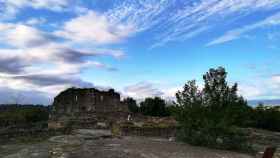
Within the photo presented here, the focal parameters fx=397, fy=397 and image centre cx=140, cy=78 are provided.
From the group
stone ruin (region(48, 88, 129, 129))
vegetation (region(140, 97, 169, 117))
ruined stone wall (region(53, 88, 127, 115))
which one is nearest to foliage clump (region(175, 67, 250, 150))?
stone ruin (region(48, 88, 129, 129))

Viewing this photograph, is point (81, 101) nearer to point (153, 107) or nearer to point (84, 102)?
point (84, 102)

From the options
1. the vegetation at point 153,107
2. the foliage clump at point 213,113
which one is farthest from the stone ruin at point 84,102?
the foliage clump at point 213,113

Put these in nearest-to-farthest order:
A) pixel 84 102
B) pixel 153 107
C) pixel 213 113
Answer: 1. pixel 213 113
2. pixel 84 102
3. pixel 153 107

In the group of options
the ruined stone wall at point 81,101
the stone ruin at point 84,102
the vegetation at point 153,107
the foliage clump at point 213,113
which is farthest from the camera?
the vegetation at point 153,107

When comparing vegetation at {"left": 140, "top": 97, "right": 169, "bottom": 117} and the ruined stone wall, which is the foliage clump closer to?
the ruined stone wall

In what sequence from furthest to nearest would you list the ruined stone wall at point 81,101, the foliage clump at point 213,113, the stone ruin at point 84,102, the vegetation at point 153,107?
the vegetation at point 153,107 → the ruined stone wall at point 81,101 → the stone ruin at point 84,102 → the foliage clump at point 213,113

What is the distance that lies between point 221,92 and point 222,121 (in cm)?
191

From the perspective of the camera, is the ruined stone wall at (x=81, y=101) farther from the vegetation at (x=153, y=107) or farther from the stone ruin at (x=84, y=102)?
the vegetation at (x=153, y=107)

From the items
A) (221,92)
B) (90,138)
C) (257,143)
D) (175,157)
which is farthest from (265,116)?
(175,157)

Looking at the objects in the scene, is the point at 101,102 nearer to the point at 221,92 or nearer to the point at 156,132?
the point at 156,132

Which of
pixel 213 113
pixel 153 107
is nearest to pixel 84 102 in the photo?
pixel 153 107

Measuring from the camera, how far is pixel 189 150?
50.3ft

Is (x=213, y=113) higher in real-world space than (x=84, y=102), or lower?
lower

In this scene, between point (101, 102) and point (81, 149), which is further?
point (101, 102)
